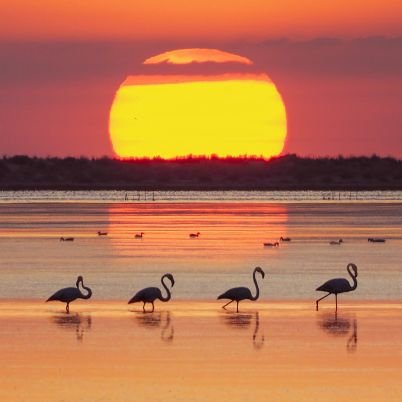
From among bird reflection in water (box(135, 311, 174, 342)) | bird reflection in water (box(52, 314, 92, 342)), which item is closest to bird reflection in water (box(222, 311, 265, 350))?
bird reflection in water (box(135, 311, 174, 342))

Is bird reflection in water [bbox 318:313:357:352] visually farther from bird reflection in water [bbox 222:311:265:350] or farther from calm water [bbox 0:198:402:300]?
calm water [bbox 0:198:402:300]

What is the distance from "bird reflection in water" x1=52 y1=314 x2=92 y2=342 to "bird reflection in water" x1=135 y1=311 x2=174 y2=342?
66 centimetres

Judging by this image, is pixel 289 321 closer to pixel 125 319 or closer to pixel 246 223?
pixel 125 319

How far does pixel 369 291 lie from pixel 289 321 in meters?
4.72

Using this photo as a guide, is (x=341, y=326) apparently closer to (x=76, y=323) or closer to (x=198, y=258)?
(x=76, y=323)

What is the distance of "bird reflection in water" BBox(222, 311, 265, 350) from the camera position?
14.8 meters

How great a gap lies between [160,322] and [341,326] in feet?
7.38

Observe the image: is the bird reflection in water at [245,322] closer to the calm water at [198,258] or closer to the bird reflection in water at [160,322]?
the bird reflection in water at [160,322]

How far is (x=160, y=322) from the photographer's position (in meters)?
16.5

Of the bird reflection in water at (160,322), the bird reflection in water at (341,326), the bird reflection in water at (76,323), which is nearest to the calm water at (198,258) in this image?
the bird reflection in water at (160,322)

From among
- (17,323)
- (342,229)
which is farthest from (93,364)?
(342,229)

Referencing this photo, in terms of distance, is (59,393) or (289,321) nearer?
(59,393)

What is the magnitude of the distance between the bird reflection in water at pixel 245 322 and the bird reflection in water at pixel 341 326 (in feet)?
2.69

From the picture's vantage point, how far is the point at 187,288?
2142 centimetres
